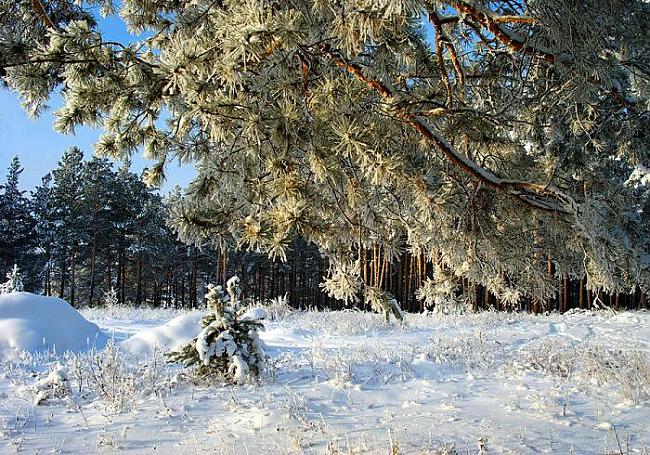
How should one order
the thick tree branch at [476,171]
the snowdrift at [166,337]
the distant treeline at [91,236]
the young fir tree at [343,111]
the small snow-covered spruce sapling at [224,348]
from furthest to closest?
the distant treeline at [91,236], the snowdrift at [166,337], the small snow-covered spruce sapling at [224,348], the thick tree branch at [476,171], the young fir tree at [343,111]

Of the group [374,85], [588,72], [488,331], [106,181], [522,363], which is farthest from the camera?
[106,181]

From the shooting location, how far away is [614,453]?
2.90 m

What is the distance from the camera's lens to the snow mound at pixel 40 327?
693cm

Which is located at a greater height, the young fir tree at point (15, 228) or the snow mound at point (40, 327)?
the young fir tree at point (15, 228)

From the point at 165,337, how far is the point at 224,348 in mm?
3244

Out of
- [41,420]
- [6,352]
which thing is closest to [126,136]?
[41,420]

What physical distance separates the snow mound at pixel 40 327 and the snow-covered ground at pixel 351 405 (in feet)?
1.76

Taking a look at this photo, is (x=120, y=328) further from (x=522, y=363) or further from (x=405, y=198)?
(x=405, y=198)

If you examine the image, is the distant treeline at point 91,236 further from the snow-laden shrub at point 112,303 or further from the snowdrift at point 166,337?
the snowdrift at point 166,337

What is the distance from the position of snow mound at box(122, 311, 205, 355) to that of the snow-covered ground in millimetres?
279

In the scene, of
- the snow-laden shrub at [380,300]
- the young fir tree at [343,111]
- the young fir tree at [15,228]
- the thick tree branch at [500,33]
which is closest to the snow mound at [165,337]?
the snow-laden shrub at [380,300]

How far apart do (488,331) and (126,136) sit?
29.2 ft

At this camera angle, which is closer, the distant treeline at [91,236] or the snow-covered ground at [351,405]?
the snow-covered ground at [351,405]

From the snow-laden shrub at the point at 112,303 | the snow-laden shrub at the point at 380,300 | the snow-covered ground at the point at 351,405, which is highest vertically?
the snow-laden shrub at the point at 380,300
